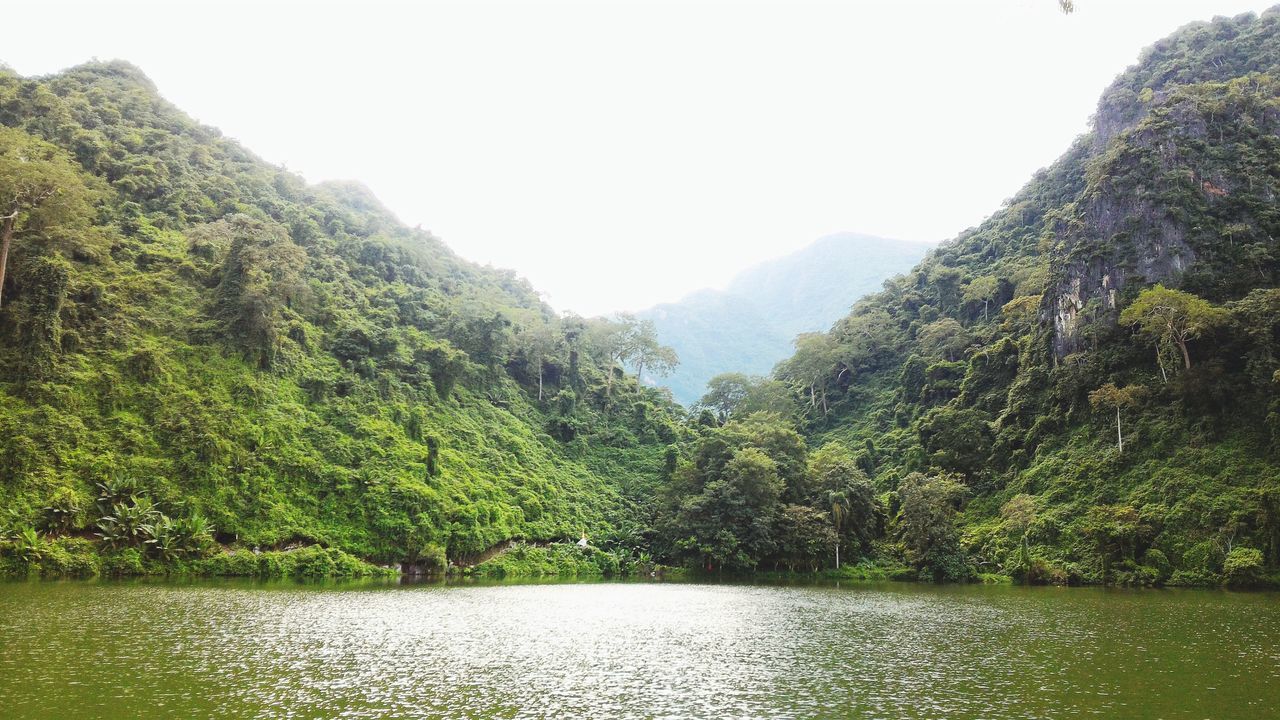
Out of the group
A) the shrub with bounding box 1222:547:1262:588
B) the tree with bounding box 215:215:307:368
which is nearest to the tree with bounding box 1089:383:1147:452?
the shrub with bounding box 1222:547:1262:588

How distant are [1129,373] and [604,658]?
5303 cm

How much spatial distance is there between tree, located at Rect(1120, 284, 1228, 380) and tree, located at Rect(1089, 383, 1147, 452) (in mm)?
2538

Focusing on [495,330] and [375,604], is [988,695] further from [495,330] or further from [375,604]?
[495,330]

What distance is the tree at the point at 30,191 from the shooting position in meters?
37.1

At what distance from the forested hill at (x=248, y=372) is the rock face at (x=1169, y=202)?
44970 millimetres

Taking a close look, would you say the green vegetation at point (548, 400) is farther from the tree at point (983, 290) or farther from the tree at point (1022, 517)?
the tree at point (983, 290)

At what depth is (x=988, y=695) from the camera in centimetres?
1495

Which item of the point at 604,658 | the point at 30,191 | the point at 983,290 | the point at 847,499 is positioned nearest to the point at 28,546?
the point at 30,191

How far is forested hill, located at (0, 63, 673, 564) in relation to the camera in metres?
37.9

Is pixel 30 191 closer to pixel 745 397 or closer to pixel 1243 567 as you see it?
pixel 1243 567

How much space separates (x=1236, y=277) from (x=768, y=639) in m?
53.4

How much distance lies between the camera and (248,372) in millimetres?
48688

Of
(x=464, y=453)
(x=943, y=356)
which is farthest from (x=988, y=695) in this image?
(x=943, y=356)

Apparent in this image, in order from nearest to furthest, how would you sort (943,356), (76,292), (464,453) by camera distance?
(76,292), (464,453), (943,356)
